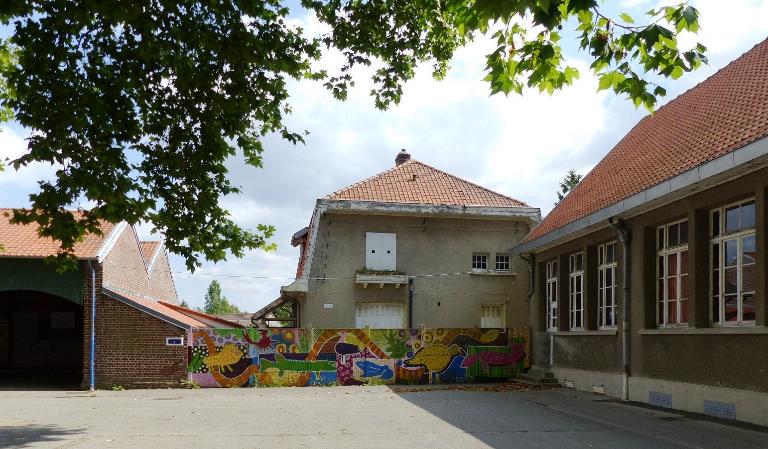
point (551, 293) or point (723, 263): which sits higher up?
point (723, 263)

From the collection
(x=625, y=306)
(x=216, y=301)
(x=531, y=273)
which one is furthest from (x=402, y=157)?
(x=216, y=301)

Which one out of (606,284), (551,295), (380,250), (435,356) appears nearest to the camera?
(606,284)

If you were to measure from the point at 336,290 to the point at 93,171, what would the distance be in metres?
15.9

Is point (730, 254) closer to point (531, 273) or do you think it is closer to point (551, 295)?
point (551, 295)

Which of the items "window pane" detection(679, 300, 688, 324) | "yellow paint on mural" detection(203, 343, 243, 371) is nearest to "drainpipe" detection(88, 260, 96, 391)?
"yellow paint on mural" detection(203, 343, 243, 371)

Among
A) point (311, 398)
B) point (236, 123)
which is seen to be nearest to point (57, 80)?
point (236, 123)

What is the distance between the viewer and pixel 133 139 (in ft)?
37.6

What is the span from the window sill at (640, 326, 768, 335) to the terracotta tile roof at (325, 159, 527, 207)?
12782 millimetres

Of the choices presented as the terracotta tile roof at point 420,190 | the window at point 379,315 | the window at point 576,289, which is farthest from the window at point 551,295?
the window at point 379,315

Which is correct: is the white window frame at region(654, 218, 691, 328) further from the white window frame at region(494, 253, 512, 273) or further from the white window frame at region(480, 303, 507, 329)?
the white window frame at region(494, 253, 512, 273)

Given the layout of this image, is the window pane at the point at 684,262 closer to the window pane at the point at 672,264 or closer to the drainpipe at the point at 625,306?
the window pane at the point at 672,264

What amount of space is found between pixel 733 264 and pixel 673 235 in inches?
87.7

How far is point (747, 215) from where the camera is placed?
12266 mm

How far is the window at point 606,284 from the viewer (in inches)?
693
